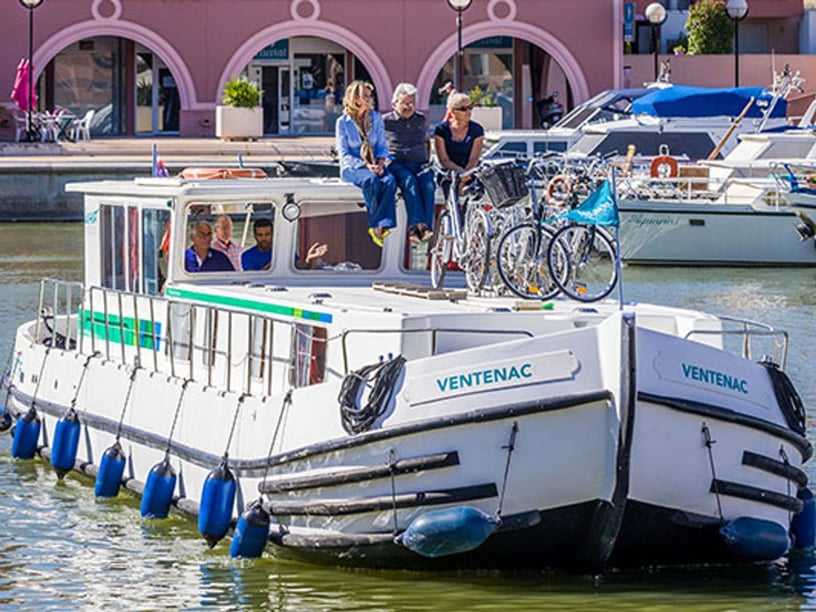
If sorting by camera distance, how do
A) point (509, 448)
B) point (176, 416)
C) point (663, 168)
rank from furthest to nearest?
point (663, 168) → point (176, 416) → point (509, 448)

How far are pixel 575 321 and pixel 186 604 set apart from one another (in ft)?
9.21

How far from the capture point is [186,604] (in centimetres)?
1152

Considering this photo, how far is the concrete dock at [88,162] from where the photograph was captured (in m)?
39.0

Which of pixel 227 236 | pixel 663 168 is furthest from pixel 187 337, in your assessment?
pixel 663 168

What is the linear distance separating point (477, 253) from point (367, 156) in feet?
3.31

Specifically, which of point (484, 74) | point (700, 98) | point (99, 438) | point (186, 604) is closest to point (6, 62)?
point (484, 74)

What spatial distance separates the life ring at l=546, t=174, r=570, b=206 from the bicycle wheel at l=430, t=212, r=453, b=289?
4.15ft

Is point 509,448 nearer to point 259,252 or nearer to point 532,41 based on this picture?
point 259,252

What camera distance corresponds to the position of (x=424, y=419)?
11.0 metres

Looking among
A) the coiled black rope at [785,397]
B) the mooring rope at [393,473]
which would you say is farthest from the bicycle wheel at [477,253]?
the mooring rope at [393,473]

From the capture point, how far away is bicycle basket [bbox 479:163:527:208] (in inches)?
537

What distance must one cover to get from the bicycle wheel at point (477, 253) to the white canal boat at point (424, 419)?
0.21 m

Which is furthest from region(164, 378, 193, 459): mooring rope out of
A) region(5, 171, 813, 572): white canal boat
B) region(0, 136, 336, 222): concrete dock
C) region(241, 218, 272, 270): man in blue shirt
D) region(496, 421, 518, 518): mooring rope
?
region(0, 136, 336, 222): concrete dock

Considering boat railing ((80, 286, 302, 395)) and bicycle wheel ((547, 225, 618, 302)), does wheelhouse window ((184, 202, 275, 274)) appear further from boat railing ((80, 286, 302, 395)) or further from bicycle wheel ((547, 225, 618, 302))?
bicycle wheel ((547, 225, 618, 302))
